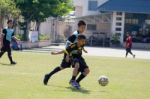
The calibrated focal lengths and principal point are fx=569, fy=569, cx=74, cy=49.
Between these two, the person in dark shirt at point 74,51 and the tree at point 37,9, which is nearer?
the person in dark shirt at point 74,51

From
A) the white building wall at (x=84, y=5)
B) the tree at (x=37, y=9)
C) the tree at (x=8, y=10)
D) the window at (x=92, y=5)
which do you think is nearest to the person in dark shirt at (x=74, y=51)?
the tree at (x=8, y=10)

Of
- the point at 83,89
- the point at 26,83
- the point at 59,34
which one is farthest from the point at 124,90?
the point at 59,34

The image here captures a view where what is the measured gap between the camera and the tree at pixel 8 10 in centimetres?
4481

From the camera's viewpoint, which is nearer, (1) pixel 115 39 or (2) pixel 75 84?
(2) pixel 75 84

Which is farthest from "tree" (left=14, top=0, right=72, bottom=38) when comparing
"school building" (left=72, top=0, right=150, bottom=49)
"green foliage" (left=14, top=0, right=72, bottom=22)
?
"school building" (left=72, top=0, right=150, bottom=49)

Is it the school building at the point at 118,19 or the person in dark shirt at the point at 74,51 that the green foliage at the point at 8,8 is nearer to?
the school building at the point at 118,19

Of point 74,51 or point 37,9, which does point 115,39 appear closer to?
point 37,9

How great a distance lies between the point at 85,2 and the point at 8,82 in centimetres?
6094

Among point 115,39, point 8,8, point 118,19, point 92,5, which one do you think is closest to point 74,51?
point 8,8

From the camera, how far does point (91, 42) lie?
6644 centimetres

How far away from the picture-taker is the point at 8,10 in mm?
45656

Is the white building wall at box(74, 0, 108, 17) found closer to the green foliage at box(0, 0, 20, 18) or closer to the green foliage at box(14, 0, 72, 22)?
the green foliage at box(14, 0, 72, 22)

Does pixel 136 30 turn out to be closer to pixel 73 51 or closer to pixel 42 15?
pixel 42 15

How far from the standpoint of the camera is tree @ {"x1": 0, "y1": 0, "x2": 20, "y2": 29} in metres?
44.8
